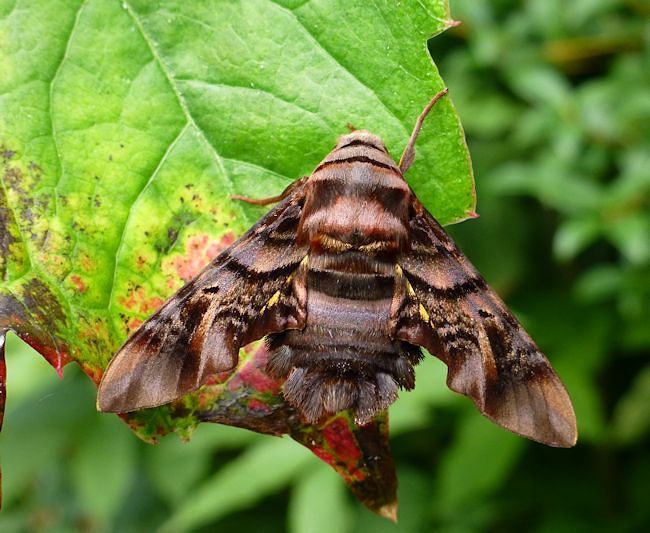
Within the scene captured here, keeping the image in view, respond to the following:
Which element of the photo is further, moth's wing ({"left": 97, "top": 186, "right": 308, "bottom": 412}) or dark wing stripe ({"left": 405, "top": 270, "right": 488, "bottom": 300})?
dark wing stripe ({"left": 405, "top": 270, "right": 488, "bottom": 300})

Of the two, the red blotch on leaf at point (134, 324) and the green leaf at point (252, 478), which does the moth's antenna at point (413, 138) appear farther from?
the green leaf at point (252, 478)

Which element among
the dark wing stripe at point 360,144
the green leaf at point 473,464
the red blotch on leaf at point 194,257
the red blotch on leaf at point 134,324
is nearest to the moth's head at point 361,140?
the dark wing stripe at point 360,144

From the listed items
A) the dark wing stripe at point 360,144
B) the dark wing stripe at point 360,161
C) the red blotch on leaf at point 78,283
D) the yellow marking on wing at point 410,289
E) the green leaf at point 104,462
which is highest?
the red blotch on leaf at point 78,283

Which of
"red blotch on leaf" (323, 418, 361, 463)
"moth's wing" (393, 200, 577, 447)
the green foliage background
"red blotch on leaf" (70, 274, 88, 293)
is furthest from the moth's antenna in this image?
the green foliage background

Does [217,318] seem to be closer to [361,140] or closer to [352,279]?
[352,279]

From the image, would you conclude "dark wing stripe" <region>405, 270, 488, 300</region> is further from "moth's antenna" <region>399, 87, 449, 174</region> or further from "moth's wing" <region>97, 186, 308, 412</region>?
"moth's antenna" <region>399, 87, 449, 174</region>

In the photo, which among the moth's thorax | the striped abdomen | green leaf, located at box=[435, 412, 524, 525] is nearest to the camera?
the striped abdomen

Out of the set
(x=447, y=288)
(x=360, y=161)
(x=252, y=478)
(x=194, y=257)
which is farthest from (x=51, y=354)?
(x=252, y=478)
